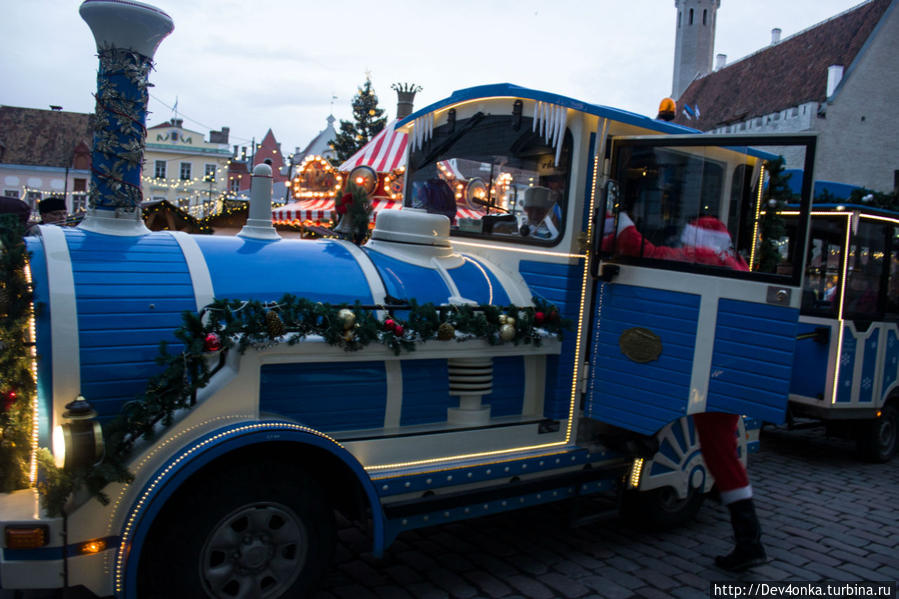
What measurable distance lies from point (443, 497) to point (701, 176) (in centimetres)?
232

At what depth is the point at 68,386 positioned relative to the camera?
104 inches

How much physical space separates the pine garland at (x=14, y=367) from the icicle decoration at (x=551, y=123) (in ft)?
8.93

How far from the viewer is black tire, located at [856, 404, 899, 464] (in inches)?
278

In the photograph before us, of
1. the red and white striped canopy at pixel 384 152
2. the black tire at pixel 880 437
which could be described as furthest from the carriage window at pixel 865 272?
the red and white striped canopy at pixel 384 152

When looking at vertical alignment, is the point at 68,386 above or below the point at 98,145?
below

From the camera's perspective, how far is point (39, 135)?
4575 cm

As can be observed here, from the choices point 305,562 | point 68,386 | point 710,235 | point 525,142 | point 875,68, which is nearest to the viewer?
point 68,386

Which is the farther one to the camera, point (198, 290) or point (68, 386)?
point (198, 290)

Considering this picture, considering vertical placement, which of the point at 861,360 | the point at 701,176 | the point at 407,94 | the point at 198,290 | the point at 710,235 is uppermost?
the point at 407,94

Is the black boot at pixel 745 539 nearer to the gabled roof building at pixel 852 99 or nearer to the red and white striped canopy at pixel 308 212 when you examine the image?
the red and white striped canopy at pixel 308 212

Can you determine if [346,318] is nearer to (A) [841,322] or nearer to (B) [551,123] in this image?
(B) [551,123]

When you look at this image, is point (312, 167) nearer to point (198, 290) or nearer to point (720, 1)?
point (198, 290)

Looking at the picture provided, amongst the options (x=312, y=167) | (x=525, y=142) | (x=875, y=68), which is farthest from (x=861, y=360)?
(x=875, y=68)

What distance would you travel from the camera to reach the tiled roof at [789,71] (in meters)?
30.0
